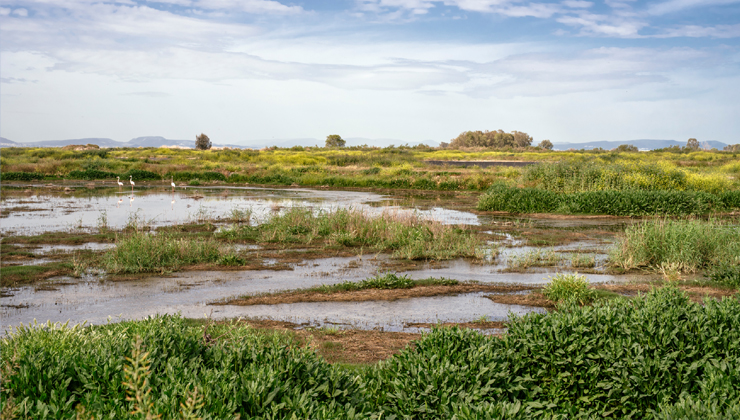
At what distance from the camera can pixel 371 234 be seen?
60.1 feet

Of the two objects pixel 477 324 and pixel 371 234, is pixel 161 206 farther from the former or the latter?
pixel 477 324

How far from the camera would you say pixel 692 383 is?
5.15 meters

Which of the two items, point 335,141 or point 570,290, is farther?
point 335,141

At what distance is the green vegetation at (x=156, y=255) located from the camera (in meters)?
13.9

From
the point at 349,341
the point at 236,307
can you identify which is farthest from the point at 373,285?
the point at 349,341

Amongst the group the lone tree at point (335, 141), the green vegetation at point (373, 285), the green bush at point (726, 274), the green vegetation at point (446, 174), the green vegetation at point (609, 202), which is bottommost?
the green vegetation at point (373, 285)

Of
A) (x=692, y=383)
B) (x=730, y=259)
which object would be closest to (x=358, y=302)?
(x=692, y=383)

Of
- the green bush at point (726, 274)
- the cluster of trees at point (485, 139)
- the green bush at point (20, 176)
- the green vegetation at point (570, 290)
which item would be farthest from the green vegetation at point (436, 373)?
the cluster of trees at point (485, 139)

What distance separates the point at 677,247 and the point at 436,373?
40.2ft

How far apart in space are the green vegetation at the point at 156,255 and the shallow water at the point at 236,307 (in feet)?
2.56

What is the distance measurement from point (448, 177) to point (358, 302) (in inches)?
1255

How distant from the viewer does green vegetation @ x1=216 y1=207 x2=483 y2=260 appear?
54.2ft

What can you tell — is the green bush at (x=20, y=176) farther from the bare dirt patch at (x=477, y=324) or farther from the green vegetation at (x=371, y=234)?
the bare dirt patch at (x=477, y=324)

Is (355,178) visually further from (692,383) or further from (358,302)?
(692,383)
